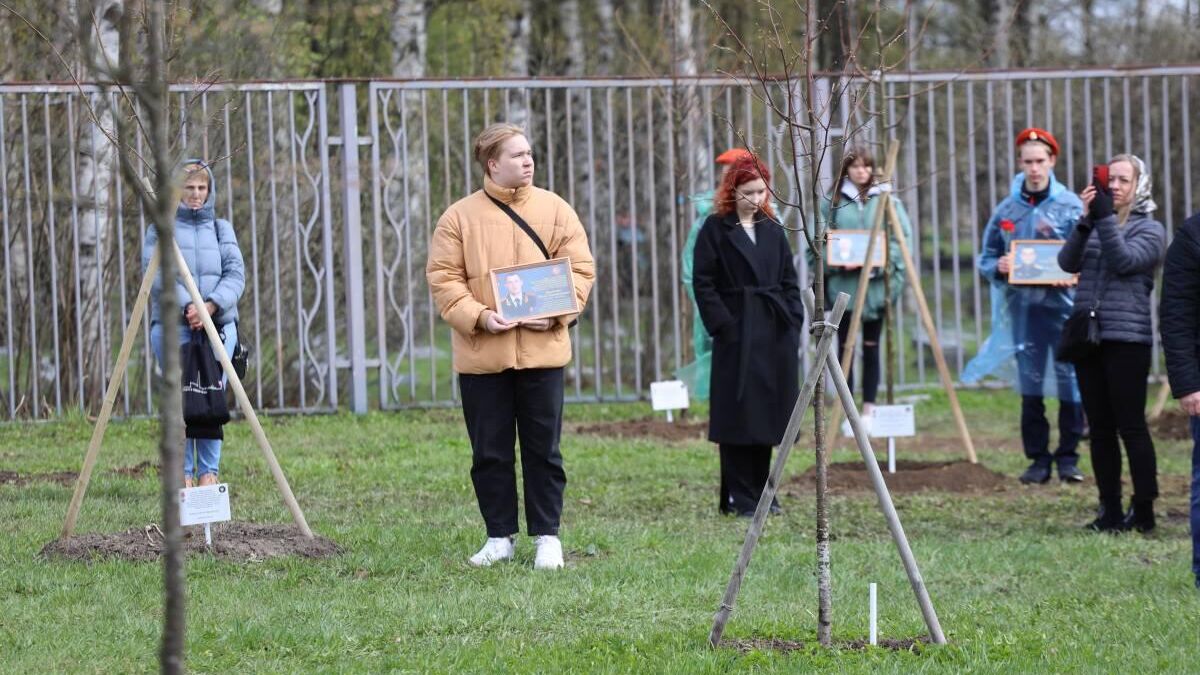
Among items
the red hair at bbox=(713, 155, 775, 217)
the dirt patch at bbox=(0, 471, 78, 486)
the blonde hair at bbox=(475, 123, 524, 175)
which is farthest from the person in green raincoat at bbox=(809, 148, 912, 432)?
the dirt patch at bbox=(0, 471, 78, 486)

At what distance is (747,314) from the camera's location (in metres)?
8.51

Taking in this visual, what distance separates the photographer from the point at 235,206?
12.6 meters

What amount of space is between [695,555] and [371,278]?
20.2 feet

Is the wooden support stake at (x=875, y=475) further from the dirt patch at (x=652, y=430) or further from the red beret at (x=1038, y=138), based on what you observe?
the dirt patch at (x=652, y=430)

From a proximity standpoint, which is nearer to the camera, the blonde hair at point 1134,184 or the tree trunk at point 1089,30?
the blonde hair at point 1134,184

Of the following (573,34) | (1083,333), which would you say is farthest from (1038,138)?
(573,34)

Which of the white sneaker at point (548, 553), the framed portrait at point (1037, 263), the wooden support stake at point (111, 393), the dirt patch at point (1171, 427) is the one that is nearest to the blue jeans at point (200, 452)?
the wooden support stake at point (111, 393)

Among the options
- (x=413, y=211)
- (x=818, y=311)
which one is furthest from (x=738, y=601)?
(x=413, y=211)

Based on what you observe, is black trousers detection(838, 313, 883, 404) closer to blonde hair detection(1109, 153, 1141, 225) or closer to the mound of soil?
the mound of soil

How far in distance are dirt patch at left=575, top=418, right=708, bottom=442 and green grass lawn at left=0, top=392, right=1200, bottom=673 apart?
4.17 feet

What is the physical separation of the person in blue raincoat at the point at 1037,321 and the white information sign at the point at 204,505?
202 inches

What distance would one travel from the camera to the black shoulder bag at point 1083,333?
795 centimetres

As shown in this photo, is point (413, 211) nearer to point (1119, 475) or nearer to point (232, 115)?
point (232, 115)

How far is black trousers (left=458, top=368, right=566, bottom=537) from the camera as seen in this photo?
23.0 feet
